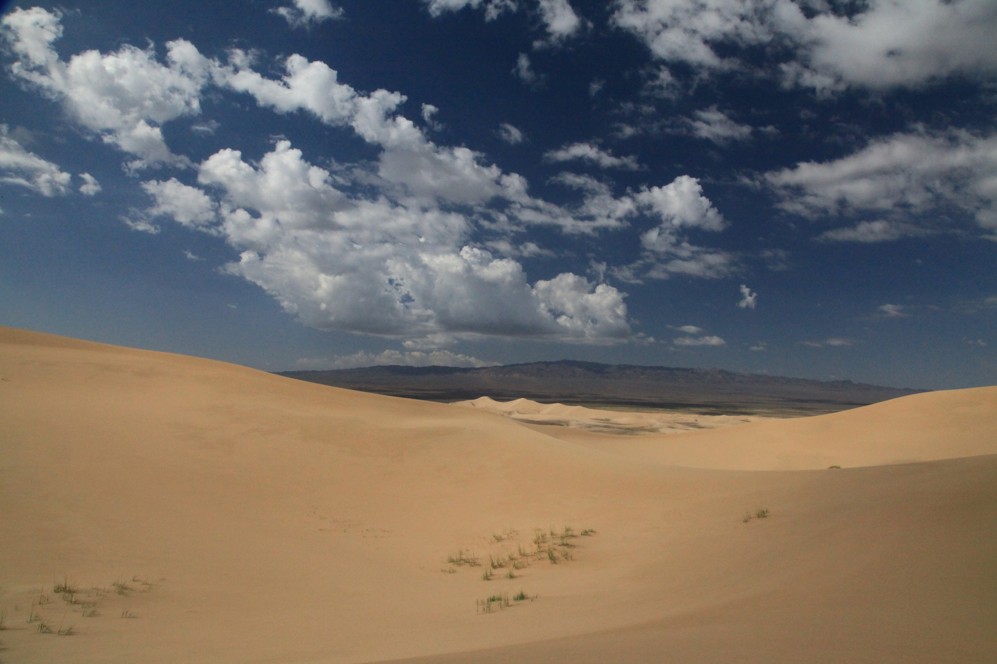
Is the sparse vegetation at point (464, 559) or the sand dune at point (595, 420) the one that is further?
the sand dune at point (595, 420)

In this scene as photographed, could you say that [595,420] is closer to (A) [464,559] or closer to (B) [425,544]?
(B) [425,544]

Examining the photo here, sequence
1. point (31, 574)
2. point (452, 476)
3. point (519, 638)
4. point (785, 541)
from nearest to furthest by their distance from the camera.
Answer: point (519, 638) < point (31, 574) < point (785, 541) < point (452, 476)

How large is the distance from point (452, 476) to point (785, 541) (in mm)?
9742

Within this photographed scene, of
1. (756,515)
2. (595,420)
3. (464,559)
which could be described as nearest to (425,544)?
(464,559)

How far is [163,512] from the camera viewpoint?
32.3 ft

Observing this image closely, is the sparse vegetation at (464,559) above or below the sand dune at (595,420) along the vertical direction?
above

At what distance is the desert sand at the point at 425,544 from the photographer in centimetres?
435

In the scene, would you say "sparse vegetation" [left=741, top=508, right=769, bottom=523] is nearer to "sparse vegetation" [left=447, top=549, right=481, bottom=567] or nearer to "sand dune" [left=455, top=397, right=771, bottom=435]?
"sparse vegetation" [left=447, top=549, right=481, bottom=567]

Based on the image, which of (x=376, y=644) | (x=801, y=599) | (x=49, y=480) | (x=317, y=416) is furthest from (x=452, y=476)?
(x=801, y=599)

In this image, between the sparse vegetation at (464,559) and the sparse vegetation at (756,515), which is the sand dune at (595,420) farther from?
the sparse vegetation at (464,559)

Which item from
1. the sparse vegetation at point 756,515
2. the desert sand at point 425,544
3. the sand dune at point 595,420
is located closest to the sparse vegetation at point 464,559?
the desert sand at point 425,544

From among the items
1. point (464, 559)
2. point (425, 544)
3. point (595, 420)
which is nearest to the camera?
point (464, 559)

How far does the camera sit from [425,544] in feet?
34.8

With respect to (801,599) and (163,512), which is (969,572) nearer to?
(801,599)
